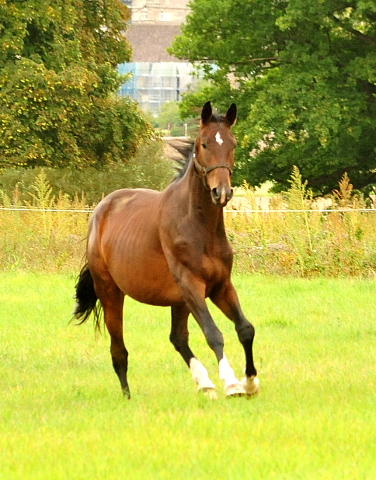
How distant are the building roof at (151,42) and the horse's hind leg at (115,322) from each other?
157 meters

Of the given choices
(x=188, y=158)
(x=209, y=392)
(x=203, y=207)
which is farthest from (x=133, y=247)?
(x=209, y=392)

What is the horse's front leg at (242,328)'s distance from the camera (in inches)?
300

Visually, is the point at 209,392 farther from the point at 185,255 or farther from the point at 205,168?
the point at 205,168

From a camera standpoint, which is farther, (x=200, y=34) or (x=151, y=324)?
(x=200, y=34)

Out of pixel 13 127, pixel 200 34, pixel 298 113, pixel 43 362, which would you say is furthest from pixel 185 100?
pixel 43 362

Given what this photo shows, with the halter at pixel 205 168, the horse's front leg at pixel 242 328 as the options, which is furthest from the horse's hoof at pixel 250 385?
the halter at pixel 205 168

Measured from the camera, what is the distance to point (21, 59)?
32.3 meters

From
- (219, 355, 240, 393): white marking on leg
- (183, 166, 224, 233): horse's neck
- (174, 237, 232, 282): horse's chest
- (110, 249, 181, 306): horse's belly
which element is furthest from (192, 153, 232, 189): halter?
(219, 355, 240, 393): white marking on leg

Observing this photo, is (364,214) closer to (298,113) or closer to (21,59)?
(298,113)

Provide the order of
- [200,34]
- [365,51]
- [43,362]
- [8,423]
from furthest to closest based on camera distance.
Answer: [200,34] → [365,51] → [43,362] → [8,423]

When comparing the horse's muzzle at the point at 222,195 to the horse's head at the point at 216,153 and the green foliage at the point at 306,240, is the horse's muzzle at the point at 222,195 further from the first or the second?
the green foliage at the point at 306,240

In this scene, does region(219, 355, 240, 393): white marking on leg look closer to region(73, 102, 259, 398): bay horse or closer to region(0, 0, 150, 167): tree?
region(73, 102, 259, 398): bay horse

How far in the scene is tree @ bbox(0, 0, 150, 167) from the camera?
31562mm

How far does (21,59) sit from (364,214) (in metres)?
16.9
